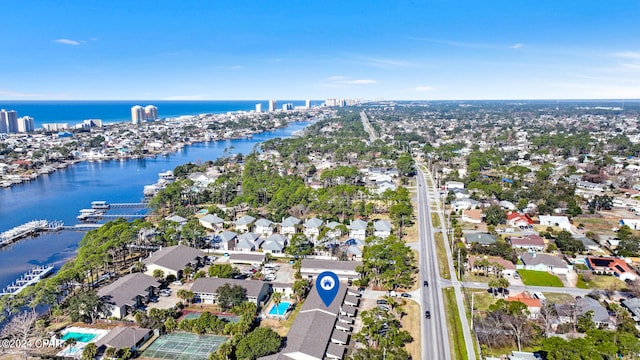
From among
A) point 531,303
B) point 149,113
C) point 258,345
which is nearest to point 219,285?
point 258,345

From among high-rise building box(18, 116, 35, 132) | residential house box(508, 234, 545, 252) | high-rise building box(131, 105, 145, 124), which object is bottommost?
residential house box(508, 234, 545, 252)

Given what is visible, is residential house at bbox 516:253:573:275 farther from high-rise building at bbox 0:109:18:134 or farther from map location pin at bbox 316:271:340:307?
high-rise building at bbox 0:109:18:134

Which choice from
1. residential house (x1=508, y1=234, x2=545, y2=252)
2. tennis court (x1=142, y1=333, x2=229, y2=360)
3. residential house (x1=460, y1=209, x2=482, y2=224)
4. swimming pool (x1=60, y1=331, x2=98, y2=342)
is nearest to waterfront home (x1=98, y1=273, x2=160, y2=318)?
swimming pool (x1=60, y1=331, x2=98, y2=342)

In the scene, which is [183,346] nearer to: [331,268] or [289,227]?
[331,268]

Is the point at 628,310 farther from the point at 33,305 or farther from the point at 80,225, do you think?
the point at 80,225

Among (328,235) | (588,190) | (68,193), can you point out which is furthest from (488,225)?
(68,193)
